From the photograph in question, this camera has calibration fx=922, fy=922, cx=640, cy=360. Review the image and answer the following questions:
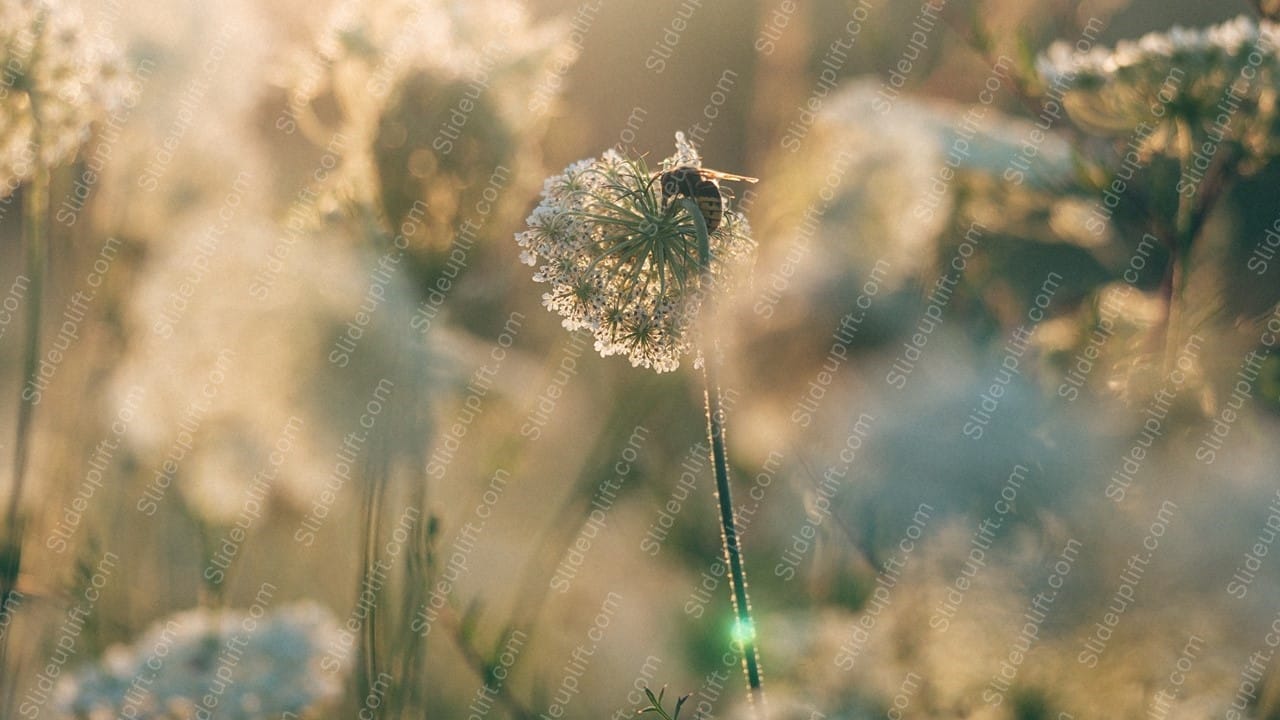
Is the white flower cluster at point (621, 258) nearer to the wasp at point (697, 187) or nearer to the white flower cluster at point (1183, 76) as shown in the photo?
the wasp at point (697, 187)

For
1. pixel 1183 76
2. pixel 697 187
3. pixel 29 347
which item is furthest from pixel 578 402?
pixel 1183 76

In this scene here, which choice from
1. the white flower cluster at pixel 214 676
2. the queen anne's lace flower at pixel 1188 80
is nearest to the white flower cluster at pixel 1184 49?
the queen anne's lace flower at pixel 1188 80

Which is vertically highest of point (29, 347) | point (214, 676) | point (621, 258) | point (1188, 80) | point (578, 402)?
point (1188, 80)

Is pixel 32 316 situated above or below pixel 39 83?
below

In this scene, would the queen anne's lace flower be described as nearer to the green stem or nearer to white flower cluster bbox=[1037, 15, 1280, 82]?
white flower cluster bbox=[1037, 15, 1280, 82]

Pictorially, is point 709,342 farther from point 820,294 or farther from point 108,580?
point 108,580

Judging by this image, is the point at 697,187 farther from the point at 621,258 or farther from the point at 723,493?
the point at 723,493

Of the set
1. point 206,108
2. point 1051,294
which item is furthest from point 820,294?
point 206,108
